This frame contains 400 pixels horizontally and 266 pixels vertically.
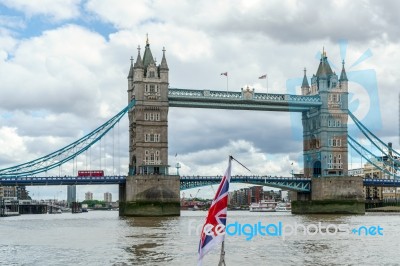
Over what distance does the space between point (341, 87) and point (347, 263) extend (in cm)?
8491

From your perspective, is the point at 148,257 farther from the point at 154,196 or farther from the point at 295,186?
the point at 295,186

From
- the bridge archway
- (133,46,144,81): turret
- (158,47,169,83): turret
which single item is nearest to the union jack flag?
(133,46,144,81): turret

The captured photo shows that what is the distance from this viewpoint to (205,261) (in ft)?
96.8

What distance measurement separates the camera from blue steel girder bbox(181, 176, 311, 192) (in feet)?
325

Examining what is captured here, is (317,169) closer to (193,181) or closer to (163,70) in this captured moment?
(193,181)

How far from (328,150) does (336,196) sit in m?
8.95

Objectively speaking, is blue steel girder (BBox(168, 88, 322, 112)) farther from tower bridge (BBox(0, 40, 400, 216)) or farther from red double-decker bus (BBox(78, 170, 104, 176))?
red double-decker bus (BBox(78, 170, 104, 176))

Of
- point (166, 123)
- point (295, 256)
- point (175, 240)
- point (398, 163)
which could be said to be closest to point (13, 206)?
point (166, 123)

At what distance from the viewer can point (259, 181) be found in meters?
102

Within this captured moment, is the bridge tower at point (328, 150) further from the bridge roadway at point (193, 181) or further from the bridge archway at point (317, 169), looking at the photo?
the bridge roadway at point (193, 181)

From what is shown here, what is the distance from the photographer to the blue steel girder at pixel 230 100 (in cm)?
9938

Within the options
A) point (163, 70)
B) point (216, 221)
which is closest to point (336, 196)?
point (163, 70)

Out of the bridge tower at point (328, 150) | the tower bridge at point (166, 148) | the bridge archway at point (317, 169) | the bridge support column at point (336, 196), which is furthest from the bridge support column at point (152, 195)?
the bridge archway at point (317, 169)

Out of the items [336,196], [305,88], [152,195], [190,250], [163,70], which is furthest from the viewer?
[305,88]
